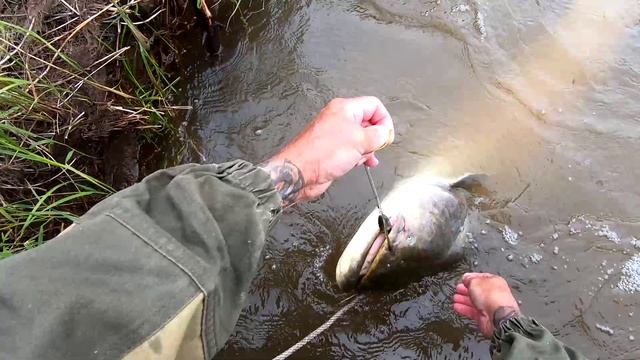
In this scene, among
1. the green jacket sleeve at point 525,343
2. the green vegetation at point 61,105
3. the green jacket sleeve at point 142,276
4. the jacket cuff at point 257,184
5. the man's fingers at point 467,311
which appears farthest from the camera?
the man's fingers at point 467,311

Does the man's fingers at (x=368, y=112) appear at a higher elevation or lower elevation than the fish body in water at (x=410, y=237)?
higher

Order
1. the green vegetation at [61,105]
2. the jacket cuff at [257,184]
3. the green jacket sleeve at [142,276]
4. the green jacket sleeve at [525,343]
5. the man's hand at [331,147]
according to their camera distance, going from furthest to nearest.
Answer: the green vegetation at [61,105], the man's hand at [331,147], the green jacket sleeve at [525,343], the jacket cuff at [257,184], the green jacket sleeve at [142,276]

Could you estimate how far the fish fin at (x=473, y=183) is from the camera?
2.93 m

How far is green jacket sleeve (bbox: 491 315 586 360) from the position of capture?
1.96 metres

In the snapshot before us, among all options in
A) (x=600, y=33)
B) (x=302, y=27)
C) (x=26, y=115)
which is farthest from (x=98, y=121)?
(x=600, y=33)

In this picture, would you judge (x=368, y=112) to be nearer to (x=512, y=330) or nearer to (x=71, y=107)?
(x=512, y=330)

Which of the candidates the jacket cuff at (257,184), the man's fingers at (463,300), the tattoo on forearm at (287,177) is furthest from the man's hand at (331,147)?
the man's fingers at (463,300)

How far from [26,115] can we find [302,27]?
158 centimetres

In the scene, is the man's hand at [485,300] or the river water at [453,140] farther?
the river water at [453,140]

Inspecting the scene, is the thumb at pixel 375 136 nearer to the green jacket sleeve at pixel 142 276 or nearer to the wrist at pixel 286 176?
the wrist at pixel 286 176

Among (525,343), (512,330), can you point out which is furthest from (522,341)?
Result: (512,330)

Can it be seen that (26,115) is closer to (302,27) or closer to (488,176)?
(302,27)

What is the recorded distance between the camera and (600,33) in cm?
338

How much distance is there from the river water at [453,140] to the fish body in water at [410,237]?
181 mm
